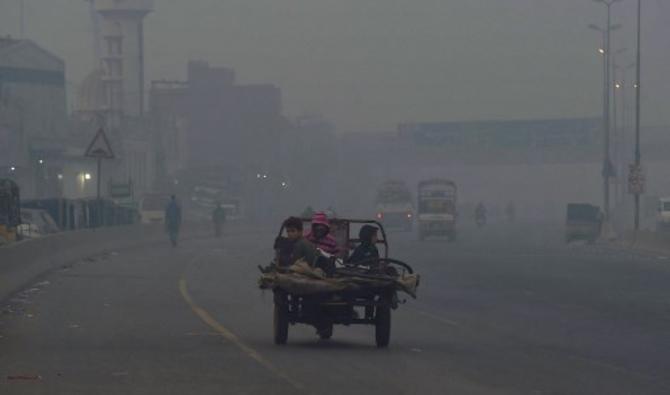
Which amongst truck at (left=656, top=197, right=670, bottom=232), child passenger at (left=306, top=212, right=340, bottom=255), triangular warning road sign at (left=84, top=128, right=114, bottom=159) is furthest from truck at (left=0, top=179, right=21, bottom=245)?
truck at (left=656, top=197, right=670, bottom=232)

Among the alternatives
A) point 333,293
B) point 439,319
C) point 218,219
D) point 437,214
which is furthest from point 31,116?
point 333,293

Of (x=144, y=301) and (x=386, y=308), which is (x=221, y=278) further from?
(x=386, y=308)

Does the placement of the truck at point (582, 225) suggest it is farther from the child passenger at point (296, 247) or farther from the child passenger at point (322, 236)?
the child passenger at point (296, 247)

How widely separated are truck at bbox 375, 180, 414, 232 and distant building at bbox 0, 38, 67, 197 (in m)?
22.5

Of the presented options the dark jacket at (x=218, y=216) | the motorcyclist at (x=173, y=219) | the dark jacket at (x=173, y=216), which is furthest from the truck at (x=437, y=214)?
the dark jacket at (x=173, y=216)

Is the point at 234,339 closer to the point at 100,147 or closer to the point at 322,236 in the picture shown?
the point at 322,236

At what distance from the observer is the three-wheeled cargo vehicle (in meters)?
16.5

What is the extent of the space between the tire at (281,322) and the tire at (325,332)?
1.83 feet

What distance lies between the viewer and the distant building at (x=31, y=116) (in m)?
85.4

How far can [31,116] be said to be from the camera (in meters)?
98.9

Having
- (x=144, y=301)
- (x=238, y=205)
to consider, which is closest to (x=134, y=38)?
(x=238, y=205)

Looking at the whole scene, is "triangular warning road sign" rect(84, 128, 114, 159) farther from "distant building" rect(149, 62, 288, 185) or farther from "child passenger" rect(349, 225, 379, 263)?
"distant building" rect(149, 62, 288, 185)

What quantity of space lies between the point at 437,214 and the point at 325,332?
2044 inches

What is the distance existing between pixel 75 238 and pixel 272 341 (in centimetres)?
2602
